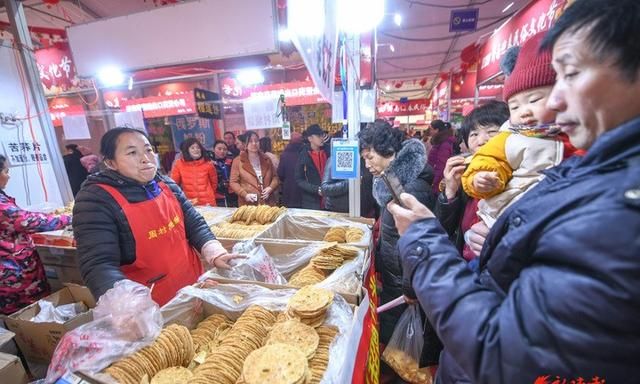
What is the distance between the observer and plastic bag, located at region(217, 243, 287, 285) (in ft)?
5.91

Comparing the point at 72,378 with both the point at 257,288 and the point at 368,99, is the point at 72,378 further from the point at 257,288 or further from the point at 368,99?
the point at 368,99

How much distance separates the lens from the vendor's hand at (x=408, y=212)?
0.85 metres

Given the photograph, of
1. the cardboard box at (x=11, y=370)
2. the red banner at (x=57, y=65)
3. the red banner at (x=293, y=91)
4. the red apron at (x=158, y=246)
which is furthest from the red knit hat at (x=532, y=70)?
the red banner at (x=293, y=91)

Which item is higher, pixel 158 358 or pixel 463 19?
pixel 463 19

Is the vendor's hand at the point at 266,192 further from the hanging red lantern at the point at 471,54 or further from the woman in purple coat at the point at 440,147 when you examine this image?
the hanging red lantern at the point at 471,54

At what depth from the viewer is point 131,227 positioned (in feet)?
5.13

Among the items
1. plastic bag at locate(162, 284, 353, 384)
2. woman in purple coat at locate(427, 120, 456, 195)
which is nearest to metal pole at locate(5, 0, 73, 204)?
plastic bag at locate(162, 284, 353, 384)

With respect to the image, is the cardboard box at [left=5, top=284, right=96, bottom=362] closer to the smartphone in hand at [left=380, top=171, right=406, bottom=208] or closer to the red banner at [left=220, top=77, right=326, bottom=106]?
the smartphone in hand at [left=380, top=171, right=406, bottom=208]

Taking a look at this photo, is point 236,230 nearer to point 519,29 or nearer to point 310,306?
point 310,306

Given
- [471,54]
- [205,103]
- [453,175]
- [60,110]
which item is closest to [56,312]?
[453,175]

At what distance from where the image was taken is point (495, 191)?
123cm

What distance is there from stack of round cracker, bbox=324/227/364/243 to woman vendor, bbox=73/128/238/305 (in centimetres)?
91

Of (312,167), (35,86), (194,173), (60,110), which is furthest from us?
(60,110)

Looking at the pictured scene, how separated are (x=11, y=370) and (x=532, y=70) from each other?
3.23m
